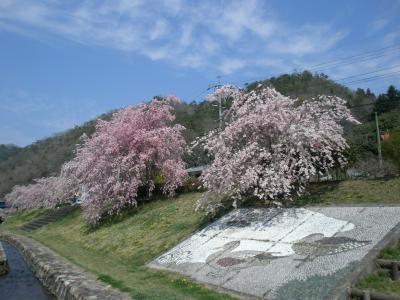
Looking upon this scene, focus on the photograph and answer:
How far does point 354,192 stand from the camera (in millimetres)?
12844

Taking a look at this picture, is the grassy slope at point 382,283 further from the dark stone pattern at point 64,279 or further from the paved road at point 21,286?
the paved road at point 21,286

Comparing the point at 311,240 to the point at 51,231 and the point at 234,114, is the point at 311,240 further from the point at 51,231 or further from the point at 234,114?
the point at 51,231

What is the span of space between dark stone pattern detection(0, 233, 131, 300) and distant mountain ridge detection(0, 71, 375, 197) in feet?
30.8

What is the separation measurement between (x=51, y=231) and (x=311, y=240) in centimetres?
2183

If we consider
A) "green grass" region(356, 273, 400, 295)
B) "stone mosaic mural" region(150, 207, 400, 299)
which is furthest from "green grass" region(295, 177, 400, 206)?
"green grass" region(356, 273, 400, 295)

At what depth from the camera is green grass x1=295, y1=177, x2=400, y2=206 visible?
11789 millimetres

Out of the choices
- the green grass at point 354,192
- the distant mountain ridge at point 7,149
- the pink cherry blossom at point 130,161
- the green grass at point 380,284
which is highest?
the distant mountain ridge at point 7,149

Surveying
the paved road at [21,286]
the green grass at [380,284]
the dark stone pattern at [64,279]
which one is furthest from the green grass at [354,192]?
the paved road at [21,286]

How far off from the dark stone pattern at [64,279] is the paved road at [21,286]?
0.20 m

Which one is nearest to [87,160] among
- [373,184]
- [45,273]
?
[45,273]


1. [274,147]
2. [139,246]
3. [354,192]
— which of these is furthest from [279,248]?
[139,246]

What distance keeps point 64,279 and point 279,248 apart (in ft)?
18.1

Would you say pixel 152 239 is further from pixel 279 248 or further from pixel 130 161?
pixel 130 161

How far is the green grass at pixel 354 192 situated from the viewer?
1179cm
